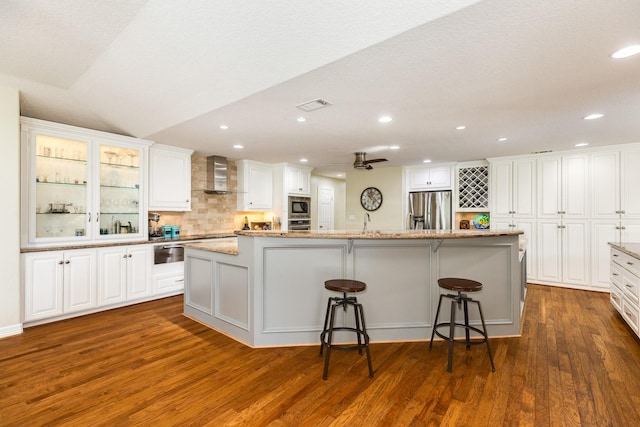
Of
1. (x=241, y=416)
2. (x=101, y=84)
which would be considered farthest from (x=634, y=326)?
(x=101, y=84)

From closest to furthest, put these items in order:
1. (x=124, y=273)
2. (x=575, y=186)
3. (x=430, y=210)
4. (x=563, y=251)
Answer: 1. (x=124, y=273)
2. (x=575, y=186)
3. (x=563, y=251)
4. (x=430, y=210)

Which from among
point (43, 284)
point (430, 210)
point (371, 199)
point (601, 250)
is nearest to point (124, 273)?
point (43, 284)

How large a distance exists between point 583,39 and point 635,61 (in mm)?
639

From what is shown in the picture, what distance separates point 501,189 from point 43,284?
22.3ft

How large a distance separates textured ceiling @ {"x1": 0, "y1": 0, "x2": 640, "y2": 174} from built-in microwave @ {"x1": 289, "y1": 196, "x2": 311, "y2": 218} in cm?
250

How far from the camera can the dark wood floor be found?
6.20ft

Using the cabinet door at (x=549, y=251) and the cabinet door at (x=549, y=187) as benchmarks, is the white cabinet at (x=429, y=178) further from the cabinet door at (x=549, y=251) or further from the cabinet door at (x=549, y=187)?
the cabinet door at (x=549, y=251)

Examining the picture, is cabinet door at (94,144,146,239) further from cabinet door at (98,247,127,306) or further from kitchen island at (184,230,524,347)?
kitchen island at (184,230,524,347)

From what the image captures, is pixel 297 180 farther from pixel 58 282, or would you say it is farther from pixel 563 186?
pixel 563 186

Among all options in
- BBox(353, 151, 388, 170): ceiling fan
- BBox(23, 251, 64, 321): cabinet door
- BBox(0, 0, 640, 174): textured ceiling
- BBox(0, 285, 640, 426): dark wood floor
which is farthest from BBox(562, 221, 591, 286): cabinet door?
BBox(23, 251, 64, 321): cabinet door

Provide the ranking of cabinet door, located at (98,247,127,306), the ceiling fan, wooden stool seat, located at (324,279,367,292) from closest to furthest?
1. wooden stool seat, located at (324,279,367,292)
2. cabinet door, located at (98,247,127,306)
3. the ceiling fan

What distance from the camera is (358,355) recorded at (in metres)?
2.71

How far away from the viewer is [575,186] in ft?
16.4

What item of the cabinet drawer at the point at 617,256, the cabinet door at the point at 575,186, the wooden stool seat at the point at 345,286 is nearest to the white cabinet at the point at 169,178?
the wooden stool seat at the point at 345,286
